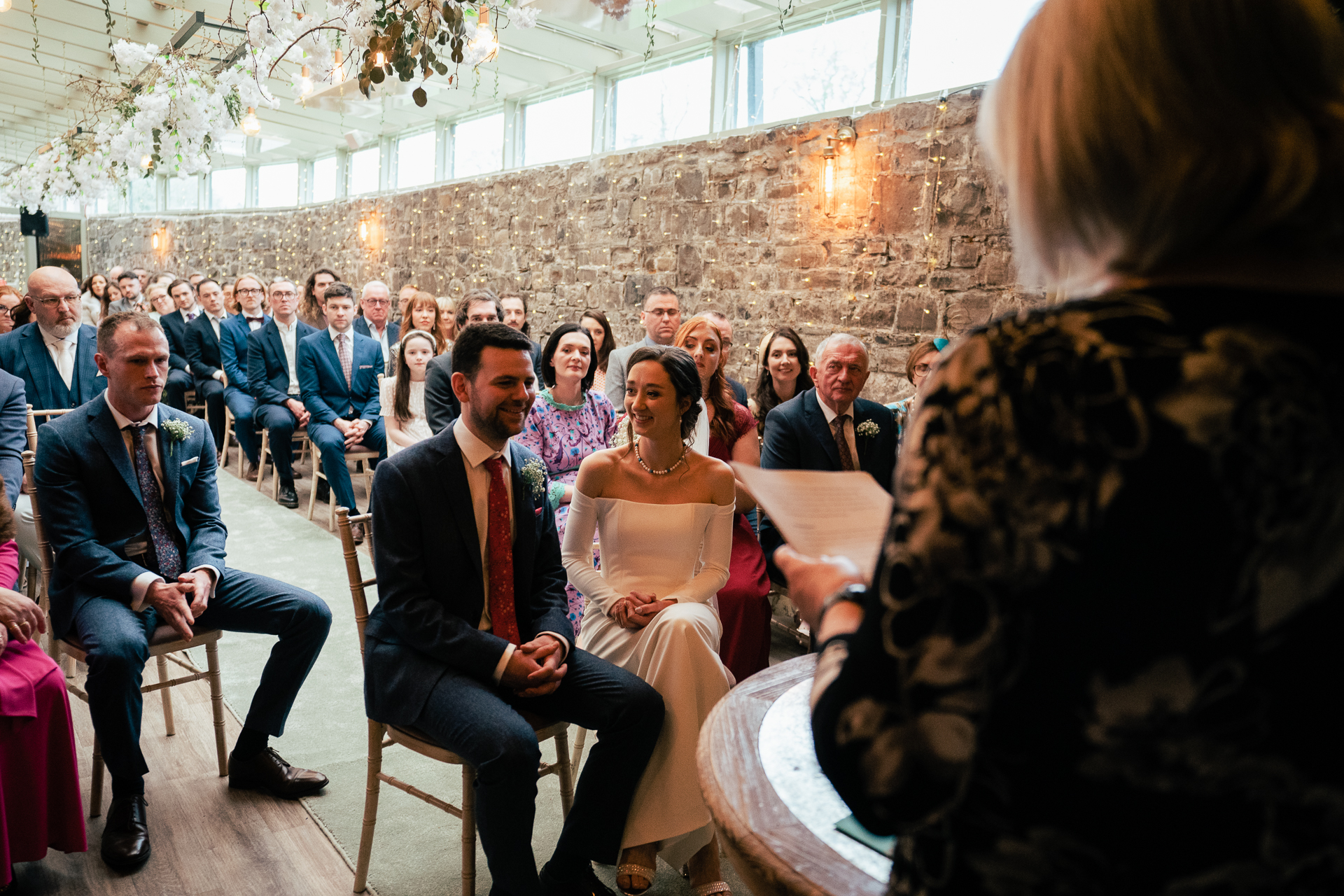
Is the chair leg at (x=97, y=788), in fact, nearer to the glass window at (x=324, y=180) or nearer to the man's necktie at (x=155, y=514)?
the man's necktie at (x=155, y=514)

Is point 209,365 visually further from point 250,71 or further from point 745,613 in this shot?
point 745,613

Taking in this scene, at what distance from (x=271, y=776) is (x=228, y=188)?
15553 millimetres

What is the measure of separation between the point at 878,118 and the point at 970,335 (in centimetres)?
562

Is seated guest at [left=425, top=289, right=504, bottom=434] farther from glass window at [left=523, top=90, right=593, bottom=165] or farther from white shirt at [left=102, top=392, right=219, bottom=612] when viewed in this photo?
glass window at [left=523, top=90, right=593, bottom=165]

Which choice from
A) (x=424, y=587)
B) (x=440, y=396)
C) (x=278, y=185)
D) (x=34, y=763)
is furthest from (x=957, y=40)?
(x=278, y=185)

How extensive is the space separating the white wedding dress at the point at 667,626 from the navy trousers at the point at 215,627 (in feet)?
2.78

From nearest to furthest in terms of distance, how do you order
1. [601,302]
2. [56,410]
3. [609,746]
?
[609,746] → [56,410] → [601,302]

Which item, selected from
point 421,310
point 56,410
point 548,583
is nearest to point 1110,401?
point 548,583

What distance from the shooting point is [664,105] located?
7.91 m

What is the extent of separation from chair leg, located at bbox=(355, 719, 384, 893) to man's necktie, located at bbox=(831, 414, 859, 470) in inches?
86.9

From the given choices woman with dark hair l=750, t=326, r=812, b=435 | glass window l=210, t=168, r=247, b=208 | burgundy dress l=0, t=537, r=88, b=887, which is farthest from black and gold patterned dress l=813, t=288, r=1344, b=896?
glass window l=210, t=168, r=247, b=208

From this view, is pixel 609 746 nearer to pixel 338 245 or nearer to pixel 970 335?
pixel 970 335

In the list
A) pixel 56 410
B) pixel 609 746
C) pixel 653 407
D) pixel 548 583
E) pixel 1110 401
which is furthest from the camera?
pixel 56 410

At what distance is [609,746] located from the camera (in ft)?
7.35
